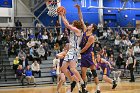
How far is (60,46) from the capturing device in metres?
22.4

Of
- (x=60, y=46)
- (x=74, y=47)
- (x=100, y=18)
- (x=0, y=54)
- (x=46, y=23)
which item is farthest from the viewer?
(x=100, y=18)

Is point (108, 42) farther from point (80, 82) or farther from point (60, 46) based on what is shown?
point (80, 82)

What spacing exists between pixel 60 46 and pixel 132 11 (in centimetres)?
1218

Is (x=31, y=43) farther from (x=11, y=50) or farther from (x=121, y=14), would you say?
(x=121, y=14)

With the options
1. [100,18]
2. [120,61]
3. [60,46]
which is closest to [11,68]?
[60,46]

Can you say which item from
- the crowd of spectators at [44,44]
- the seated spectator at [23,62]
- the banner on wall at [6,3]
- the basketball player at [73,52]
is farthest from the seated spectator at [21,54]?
the basketball player at [73,52]

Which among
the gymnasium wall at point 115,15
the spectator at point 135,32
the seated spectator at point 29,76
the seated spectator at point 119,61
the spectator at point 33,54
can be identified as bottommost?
the seated spectator at point 29,76

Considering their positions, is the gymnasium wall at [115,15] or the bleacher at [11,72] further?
the gymnasium wall at [115,15]

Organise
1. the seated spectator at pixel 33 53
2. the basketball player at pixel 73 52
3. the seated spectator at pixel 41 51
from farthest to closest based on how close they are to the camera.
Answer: the seated spectator at pixel 41 51 < the seated spectator at pixel 33 53 < the basketball player at pixel 73 52

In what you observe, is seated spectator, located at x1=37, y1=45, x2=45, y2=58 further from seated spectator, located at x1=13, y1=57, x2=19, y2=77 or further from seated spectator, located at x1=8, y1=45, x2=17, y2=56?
seated spectator, located at x1=13, y1=57, x2=19, y2=77

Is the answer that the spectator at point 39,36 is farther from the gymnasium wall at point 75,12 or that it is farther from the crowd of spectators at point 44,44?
the gymnasium wall at point 75,12

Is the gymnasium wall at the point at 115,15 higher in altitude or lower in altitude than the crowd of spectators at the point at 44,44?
higher

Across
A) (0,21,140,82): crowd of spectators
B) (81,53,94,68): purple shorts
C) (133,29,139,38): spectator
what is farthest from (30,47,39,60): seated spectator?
(81,53,94,68): purple shorts

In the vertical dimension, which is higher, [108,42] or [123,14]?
[123,14]
